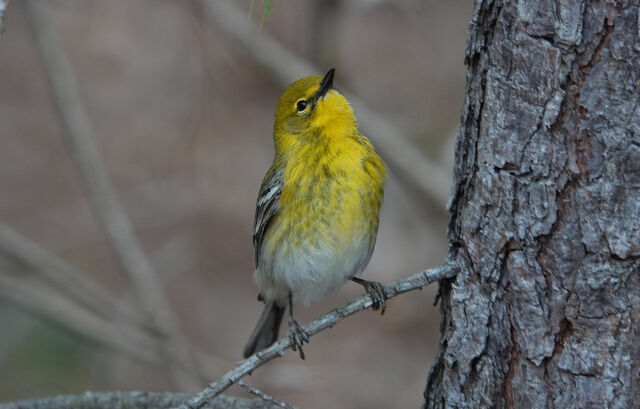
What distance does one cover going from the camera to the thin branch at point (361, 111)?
220 inches

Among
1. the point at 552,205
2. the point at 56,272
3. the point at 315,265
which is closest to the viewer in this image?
the point at 552,205

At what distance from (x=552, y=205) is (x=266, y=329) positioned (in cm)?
245

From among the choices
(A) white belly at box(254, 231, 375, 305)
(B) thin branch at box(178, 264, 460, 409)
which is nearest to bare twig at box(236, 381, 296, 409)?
(B) thin branch at box(178, 264, 460, 409)

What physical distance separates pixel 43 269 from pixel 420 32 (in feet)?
12.6

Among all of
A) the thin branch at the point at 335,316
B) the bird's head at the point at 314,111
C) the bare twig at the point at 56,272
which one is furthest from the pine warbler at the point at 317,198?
the bare twig at the point at 56,272

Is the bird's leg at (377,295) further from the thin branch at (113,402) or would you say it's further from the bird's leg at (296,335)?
the thin branch at (113,402)

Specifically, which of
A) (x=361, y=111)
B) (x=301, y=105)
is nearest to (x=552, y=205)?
(x=301, y=105)

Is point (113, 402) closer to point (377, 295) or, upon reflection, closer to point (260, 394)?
point (260, 394)

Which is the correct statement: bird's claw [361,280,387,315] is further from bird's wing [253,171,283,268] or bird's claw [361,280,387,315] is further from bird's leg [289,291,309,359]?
bird's wing [253,171,283,268]

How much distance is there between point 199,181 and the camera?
23.7 feet

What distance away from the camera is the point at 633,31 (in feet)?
7.15

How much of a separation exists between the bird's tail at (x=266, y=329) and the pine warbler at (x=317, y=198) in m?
0.07

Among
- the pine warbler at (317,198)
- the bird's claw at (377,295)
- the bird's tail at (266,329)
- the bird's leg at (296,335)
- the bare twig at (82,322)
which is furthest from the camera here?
the bare twig at (82,322)

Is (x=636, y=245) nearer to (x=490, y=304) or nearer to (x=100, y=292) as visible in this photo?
(x=490, y=304)
